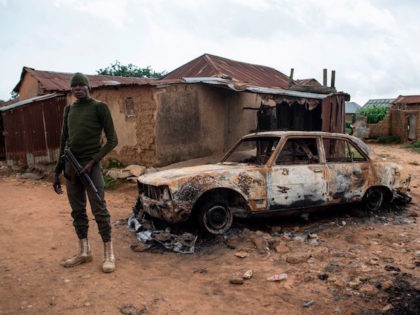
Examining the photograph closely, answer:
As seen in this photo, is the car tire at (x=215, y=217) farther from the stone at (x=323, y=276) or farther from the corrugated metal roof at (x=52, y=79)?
the corrugated metal roof at (x=52, y=79)

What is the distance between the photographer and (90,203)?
12.5 ft

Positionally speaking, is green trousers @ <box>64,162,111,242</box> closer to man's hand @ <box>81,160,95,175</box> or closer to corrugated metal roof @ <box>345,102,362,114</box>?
man's hand @ <box>81,160,95,175</box>

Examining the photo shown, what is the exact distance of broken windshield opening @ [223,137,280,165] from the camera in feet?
17.7

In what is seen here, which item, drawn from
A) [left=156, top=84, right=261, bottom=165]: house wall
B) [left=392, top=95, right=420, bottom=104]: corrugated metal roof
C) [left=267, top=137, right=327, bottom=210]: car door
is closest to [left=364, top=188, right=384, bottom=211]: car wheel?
[left=267, top=137, right=327, bottom=210]: car door

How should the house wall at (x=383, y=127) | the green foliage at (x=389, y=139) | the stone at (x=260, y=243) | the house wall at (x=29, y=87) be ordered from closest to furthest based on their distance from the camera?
the stone at (x=260, y=243) → the house wall at (x=29, y=87) → the green foliage at (x=389, y=139) → the house wall at (x=383, y=127)

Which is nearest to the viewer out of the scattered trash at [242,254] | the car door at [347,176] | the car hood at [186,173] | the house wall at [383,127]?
the scattered trash at [242,254]

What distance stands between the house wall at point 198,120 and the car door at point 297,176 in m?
4.36

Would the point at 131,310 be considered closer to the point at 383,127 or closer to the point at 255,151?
the point at 255,151

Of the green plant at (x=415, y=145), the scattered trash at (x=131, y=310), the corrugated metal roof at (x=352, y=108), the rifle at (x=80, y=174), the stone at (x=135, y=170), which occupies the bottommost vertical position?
the green plant at (x=415, y=145)

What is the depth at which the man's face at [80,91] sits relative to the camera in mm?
3750

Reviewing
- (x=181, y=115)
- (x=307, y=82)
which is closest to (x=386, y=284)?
(x=181, y=115)

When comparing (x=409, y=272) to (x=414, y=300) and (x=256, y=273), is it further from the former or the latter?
(x=256, y=273)

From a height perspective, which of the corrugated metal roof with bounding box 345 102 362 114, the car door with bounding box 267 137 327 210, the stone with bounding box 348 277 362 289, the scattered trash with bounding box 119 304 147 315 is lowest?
the stone with bounding box 348 277 362 289

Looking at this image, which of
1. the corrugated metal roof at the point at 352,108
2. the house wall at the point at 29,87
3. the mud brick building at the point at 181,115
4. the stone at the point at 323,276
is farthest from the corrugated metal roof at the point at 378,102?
the stone at the point at 323,276
